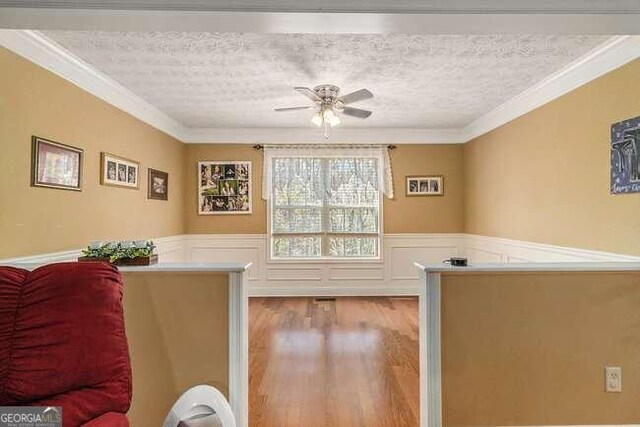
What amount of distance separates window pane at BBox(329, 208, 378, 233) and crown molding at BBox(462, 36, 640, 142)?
209 centimetres

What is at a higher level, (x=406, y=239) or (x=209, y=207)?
(x=209, y=207)

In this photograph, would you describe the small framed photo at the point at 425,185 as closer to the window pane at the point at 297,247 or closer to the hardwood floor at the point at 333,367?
the window pane at the point at 297,247

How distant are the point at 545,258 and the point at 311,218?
10.8 feet

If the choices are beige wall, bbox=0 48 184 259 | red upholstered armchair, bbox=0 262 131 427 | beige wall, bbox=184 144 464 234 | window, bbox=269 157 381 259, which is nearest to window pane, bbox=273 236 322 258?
window, bbox=269 157 381 259

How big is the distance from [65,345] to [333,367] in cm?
226

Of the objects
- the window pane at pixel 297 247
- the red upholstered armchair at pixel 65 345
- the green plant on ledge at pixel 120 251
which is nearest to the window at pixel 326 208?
the window pane at pixel 297 247

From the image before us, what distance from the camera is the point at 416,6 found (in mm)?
1779

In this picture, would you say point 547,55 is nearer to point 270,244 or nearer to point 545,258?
point 545,258

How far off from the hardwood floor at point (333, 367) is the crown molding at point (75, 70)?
275cm

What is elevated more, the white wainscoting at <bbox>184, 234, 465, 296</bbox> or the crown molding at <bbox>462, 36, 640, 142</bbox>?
the crown molding at <bbox>462, 36, 640, 142</bbox>

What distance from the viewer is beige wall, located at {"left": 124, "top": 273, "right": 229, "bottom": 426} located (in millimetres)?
2059

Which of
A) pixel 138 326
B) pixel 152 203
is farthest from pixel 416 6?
pixel 152 203

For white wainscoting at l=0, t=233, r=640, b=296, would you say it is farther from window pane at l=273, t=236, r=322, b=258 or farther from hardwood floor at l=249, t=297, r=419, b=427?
hardwood floor at l=249, t=297, r=419, b=427

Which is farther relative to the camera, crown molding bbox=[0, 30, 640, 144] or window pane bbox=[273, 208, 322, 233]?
window pane bbox=[273, 208, 322, 233]
